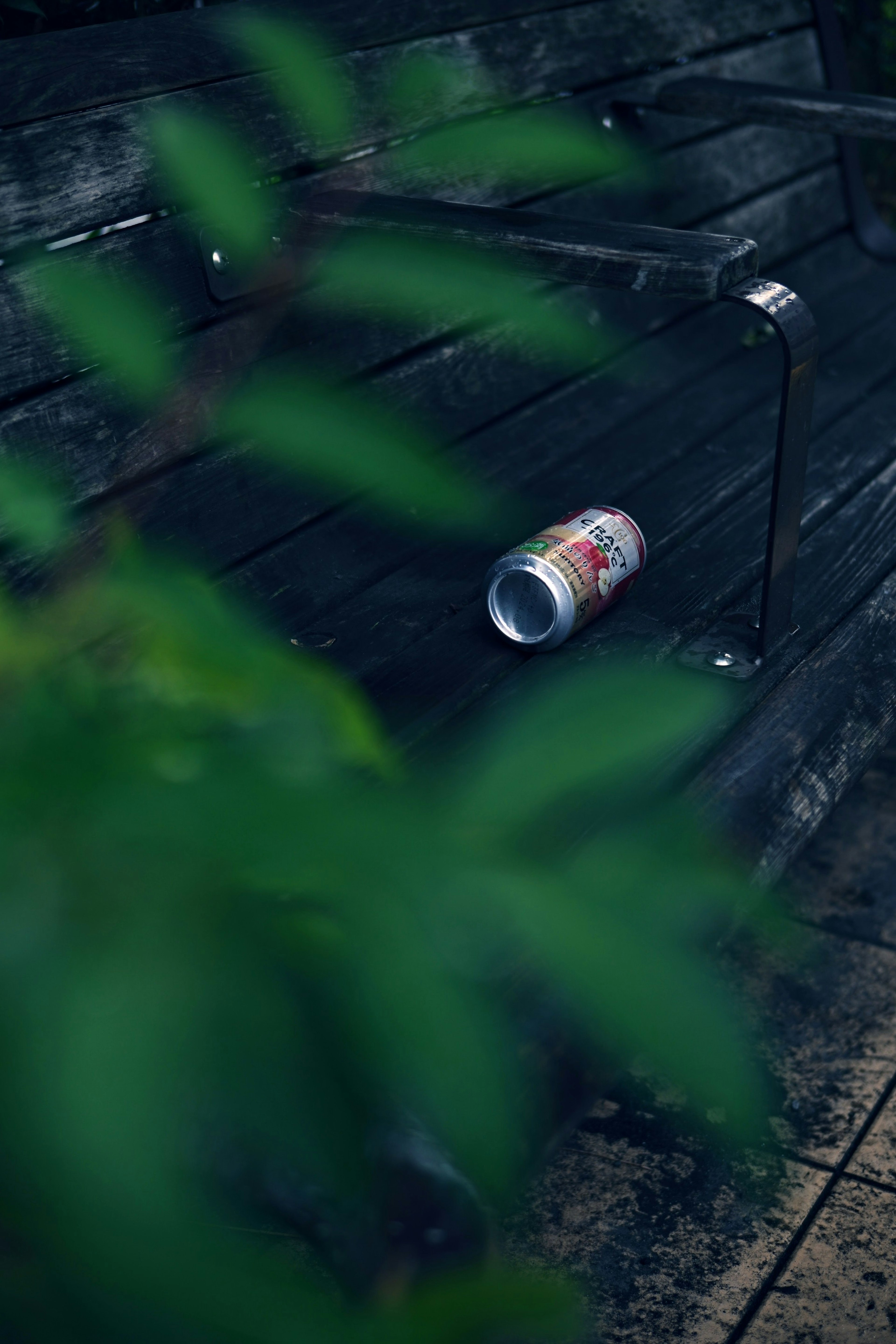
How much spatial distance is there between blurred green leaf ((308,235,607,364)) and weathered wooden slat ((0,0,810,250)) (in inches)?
43.8

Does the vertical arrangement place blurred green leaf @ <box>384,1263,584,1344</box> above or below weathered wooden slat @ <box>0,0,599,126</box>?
below

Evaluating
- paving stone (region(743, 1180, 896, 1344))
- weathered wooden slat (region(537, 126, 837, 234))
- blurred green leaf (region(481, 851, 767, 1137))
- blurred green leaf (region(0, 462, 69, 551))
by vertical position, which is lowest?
paving stone (region(743, 1180, 896, 1344))

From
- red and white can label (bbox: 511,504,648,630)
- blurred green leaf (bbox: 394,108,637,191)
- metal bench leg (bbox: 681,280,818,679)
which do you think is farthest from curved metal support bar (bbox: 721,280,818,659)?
blurred green leaf (bbox: 394,108,637,191)

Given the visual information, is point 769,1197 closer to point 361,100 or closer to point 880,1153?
point 880,1153

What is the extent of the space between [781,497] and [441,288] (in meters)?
1.13

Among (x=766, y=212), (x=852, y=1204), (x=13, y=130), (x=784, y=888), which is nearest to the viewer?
(x=13, y=130)

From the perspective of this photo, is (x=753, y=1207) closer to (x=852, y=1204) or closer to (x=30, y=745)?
(x=852, y=1204)

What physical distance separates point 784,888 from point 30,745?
2.08 metres

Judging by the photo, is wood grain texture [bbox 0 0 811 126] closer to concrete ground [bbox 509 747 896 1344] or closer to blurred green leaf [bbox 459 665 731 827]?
blurred green leaf [bbox 459 665 731 827]

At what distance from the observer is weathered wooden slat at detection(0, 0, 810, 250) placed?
150cm

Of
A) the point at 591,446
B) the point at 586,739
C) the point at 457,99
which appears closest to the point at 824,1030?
the point at 591,446

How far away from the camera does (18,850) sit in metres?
0.33

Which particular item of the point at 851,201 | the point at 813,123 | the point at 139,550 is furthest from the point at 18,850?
the point at 851,201

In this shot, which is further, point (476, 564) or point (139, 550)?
point (476, 564)
